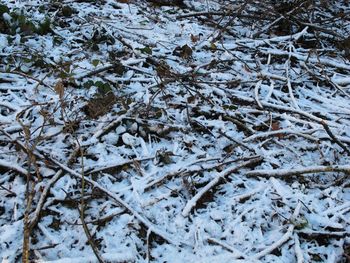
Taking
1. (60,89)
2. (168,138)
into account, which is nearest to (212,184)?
(168,138)

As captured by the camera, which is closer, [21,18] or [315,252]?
[315,252]

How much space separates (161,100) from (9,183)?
1.31 meters

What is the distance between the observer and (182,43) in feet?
13.4

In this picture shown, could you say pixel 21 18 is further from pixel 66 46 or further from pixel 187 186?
pixel 187 186

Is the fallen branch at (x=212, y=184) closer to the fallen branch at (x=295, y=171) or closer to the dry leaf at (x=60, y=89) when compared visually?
the fallen branch at (x=295, y=171)

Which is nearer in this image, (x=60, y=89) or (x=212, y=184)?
(x=212, y=184)

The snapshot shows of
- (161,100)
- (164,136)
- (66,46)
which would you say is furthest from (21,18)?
(164,136)

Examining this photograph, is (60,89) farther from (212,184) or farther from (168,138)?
(212,184)

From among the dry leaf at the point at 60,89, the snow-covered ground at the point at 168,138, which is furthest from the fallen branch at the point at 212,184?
the dry leaf at the point at 60,89

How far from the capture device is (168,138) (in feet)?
9.41

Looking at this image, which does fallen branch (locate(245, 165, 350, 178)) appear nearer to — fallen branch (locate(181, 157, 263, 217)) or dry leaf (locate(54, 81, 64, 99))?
fallen branch (locate(181, 157, 263, 217))

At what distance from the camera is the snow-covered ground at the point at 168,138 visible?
2.19m

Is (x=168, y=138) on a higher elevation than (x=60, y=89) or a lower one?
lower

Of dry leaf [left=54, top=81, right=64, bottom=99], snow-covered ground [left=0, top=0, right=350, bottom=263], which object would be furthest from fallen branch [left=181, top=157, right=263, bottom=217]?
dry leaf [left=54, top=81, right=64, bottom=99]
